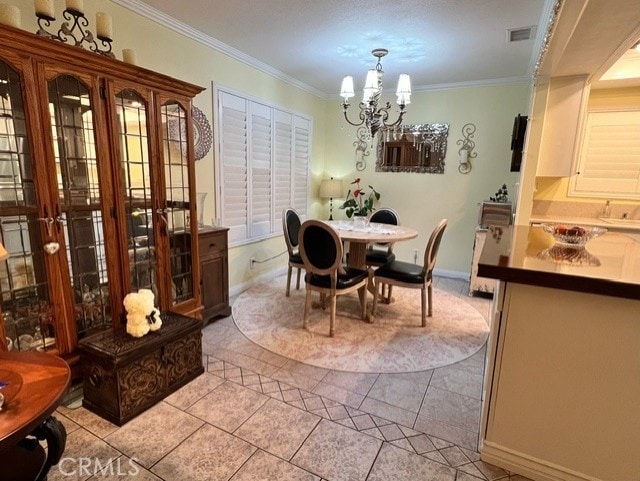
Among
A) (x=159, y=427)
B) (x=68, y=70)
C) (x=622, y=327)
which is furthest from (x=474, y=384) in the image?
(x=68, y=70)

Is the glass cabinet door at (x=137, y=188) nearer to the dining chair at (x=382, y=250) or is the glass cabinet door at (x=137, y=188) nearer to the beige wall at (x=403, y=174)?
the beige wall at (x=403, y=174)

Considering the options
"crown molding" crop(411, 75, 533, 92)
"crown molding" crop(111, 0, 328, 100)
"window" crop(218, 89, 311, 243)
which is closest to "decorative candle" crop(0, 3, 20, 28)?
"crown molding" crop(111, 0, 328, 100)

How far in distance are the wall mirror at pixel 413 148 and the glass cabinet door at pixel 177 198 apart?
3.07 meters

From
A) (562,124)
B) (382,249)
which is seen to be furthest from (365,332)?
(562,124)

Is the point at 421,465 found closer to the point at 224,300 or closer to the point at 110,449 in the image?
the point at 110,449

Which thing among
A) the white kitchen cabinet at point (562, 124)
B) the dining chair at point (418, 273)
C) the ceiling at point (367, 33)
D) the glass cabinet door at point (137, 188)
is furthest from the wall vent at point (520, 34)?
the glass cabinet door at point (137, 188)

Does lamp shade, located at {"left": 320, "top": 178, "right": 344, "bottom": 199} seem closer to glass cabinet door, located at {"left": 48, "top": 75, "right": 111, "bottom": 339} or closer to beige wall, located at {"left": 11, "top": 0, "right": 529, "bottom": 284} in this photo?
beige wall, located at {"left": 11, "top": 0, "right": 529, "bottom": 284}

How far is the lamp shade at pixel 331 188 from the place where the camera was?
5008 millimetres

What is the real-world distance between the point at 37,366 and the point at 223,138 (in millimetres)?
2710

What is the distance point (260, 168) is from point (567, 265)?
3.32m

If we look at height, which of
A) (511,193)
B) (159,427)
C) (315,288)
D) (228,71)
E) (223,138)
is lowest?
(159,427)

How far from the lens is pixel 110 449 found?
1650mm

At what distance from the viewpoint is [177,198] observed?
8.14ft

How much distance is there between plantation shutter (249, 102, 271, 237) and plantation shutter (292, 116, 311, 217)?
60 cm
